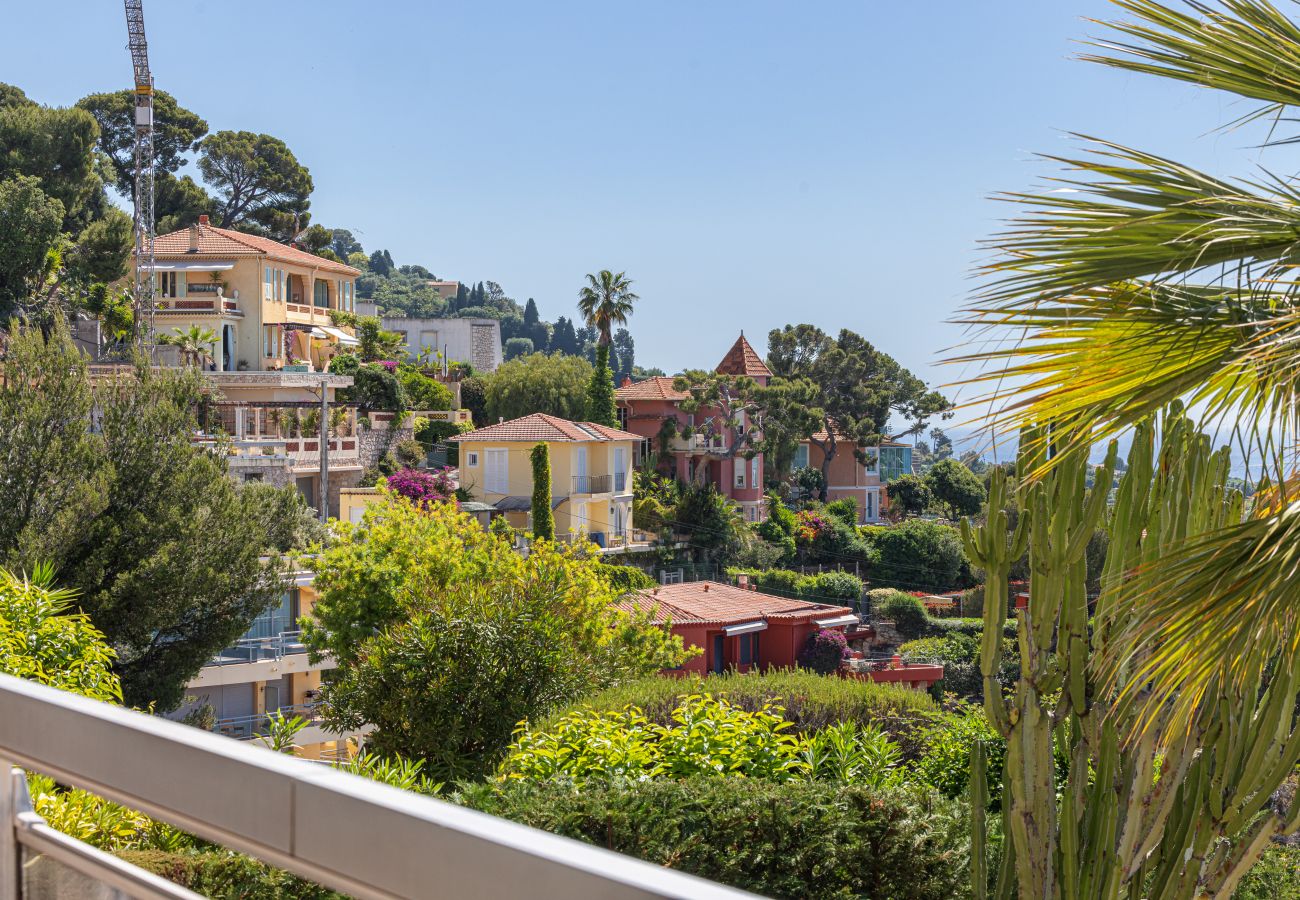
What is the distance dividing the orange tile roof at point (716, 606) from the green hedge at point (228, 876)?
18676 mm

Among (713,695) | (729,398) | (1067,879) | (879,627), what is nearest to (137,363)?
(713,695)

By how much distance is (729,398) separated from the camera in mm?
55719

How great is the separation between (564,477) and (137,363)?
2456 centimetres

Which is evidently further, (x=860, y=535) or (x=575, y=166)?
(x=575, y=166)

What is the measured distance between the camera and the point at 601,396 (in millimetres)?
52344

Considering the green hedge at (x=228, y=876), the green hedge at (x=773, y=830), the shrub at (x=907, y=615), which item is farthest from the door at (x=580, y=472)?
the green hedge at (x=228, y=876)

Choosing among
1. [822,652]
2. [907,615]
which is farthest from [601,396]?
[822,652]

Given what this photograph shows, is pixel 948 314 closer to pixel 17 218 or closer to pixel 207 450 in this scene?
pixel 207 450

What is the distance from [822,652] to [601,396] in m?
24.3

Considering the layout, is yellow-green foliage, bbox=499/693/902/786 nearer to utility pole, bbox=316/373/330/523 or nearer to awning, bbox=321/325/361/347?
utility pole, bbox=316/373/330/523

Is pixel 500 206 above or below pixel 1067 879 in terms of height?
above

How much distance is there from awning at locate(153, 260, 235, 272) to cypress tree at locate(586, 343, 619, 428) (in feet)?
48.1

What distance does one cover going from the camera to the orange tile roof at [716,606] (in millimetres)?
25609

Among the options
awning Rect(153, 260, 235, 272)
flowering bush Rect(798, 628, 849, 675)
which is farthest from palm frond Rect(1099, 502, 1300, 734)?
awning Rect(153, 260, 235, 272)
